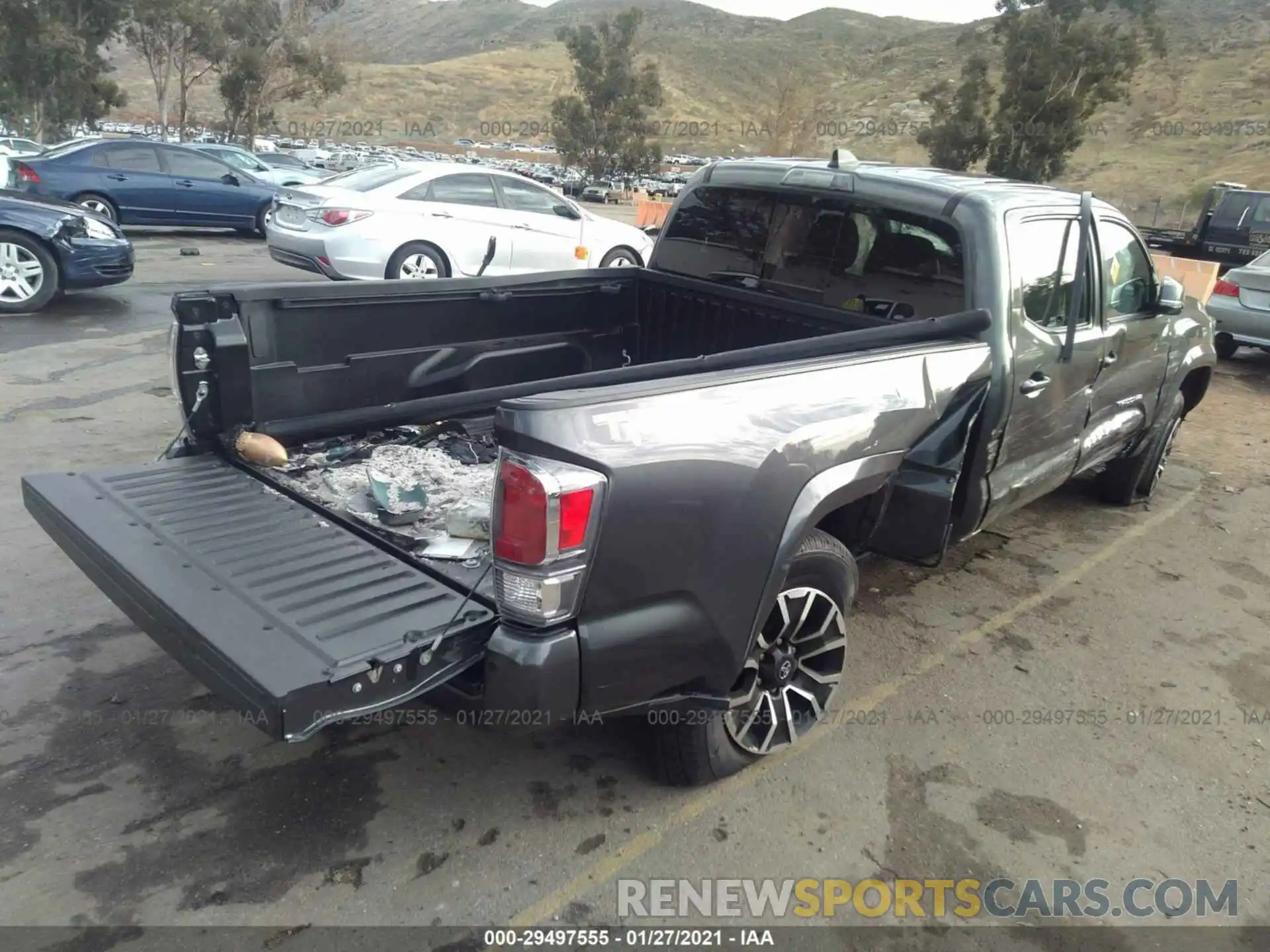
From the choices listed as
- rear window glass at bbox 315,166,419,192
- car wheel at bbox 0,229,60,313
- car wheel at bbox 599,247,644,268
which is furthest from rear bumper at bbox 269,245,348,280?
car wheel at bbox 599,247,644,268

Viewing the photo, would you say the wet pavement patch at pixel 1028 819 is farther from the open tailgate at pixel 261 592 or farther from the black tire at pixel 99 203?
the black tire at pixel 99 203

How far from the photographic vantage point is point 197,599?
7.86 feet

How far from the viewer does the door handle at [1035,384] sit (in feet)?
12.4

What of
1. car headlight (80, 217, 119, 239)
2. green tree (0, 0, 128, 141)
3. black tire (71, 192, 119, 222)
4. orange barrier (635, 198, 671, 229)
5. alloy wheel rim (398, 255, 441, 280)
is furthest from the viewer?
green tree (0, 0, 128, 141)

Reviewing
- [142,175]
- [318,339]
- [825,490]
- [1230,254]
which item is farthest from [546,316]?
[1230,254]

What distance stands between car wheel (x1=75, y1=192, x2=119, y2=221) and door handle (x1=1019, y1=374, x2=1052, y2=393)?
14.0m

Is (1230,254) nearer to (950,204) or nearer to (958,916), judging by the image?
(950,204)

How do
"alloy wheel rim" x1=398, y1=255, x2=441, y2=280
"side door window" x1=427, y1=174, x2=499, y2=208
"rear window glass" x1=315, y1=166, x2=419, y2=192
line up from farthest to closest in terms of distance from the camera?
1. "side door window" x1=427, y1=174, x2=499, y2=208
2. "rear window glass" x1=315, y1=166, x2=419, y2=192
3. "alloy wheel rim" x1=398, y1=255, x2=441, y2=280

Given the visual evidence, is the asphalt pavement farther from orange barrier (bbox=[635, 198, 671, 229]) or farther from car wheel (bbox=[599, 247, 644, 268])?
orange barrier (bbox=[635, 198, 671, 229])

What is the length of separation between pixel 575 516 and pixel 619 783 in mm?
1280

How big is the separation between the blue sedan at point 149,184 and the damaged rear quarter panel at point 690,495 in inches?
538

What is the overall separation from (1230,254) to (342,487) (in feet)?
52.6

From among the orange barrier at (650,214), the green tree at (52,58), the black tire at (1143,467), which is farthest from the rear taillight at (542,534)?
the green tree at (52,58)

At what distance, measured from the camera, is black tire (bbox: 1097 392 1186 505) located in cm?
574
